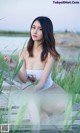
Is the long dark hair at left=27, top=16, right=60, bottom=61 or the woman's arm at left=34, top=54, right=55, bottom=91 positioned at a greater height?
the long dark hair at left=27, top=16, right=60, bottom=61

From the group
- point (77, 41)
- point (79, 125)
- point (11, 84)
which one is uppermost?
point (77, 41)

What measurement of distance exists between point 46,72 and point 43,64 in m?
0.08

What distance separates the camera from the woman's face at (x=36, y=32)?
631 centimetres

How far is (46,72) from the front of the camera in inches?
249

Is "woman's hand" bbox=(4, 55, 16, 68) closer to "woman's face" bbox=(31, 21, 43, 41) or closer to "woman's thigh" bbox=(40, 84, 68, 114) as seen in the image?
"woman's face" bbox=(31, 21, 43, 41)

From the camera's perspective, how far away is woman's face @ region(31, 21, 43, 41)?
6312mm

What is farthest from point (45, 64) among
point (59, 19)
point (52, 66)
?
point (59, 19)

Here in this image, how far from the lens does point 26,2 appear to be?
6312 millimetres

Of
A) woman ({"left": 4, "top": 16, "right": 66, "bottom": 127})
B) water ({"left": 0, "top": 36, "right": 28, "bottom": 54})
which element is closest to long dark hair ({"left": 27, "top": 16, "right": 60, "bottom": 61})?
woman ({"left": 4, "top": 16, "right": 66, "bottom": 127})

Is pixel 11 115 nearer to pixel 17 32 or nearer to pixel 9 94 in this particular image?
pixel 9 94

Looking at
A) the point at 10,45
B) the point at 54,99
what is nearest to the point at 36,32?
the point at 10,45

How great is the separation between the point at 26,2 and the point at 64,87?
895 mm

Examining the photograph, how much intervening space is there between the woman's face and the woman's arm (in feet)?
0.66

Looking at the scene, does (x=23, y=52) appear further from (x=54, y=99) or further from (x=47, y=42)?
(x=54, y=99)
